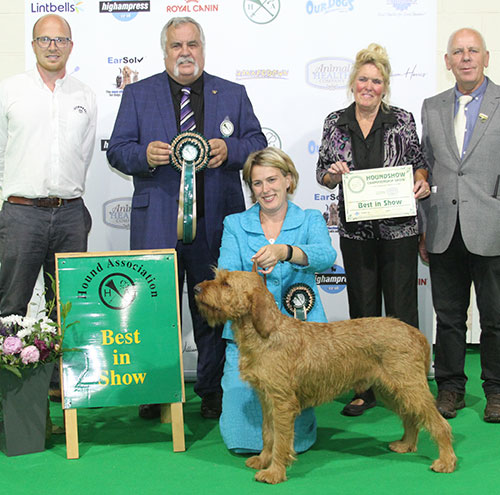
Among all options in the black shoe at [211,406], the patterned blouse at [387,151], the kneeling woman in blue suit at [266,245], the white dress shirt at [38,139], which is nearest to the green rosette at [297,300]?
the kneeling woman in blue suit at [266,245]

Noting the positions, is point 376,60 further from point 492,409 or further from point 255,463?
point 255,463

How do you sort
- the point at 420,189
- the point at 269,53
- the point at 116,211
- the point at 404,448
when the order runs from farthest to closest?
the point at 116,211 → the point at 269,53 → the point at 420,189 → the point at 404,448

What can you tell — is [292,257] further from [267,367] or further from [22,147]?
[22,147]

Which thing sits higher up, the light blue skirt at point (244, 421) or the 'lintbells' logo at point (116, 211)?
the 'lintbells' logo at point (116, 211)

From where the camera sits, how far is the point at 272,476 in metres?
3.14

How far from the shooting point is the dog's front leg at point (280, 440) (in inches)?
124

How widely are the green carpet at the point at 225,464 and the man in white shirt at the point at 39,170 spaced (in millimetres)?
1032

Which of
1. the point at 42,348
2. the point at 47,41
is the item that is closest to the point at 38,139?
the point at 47,41

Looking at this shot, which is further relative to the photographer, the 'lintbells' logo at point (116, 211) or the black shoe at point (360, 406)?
the 'lintbells' logo at point (116, 211)

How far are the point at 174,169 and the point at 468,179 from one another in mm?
1855

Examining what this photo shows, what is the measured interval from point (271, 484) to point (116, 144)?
224 cm

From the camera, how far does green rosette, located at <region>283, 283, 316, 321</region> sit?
3.72 meters

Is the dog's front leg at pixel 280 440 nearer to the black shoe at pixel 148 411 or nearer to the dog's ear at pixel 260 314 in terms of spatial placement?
the dog's ear at pixel 260 314

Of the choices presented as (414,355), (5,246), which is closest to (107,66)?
(5,246)
